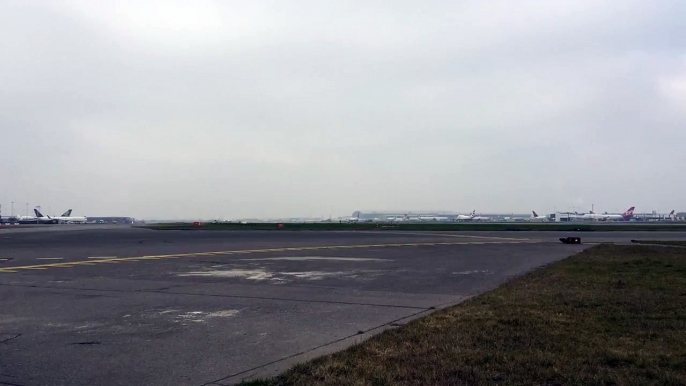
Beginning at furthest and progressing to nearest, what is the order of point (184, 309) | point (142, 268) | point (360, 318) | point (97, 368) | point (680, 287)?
point (142, 268)
point (680, 287)
point (184, 309)
point (360, 318)
point (97, 368)

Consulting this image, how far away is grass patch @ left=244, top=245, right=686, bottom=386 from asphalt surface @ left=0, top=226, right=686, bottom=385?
2.63 feet

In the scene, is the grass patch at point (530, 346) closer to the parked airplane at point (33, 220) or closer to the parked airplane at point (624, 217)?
the parked airplane at point (33, 220)

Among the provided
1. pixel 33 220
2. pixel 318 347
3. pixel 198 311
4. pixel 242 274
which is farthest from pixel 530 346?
pixel 33 220

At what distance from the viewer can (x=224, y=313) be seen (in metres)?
11.5

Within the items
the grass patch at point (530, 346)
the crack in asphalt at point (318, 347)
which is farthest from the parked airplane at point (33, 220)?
the grass patch at point (530, 346)

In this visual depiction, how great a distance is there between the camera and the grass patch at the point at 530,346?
21.4 feet

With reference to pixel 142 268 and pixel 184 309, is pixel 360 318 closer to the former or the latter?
pixel 184 309

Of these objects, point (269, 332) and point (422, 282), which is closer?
point (269, 332)

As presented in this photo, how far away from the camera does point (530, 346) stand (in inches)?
314

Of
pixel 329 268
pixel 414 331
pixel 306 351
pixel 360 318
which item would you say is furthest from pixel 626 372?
pixel 329 268

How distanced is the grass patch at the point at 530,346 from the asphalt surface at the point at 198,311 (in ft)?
2.63

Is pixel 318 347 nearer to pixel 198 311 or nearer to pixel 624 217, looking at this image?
pixel 198 311

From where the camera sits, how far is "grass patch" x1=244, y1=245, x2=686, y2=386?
6.52m

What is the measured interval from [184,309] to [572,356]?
320 inches
